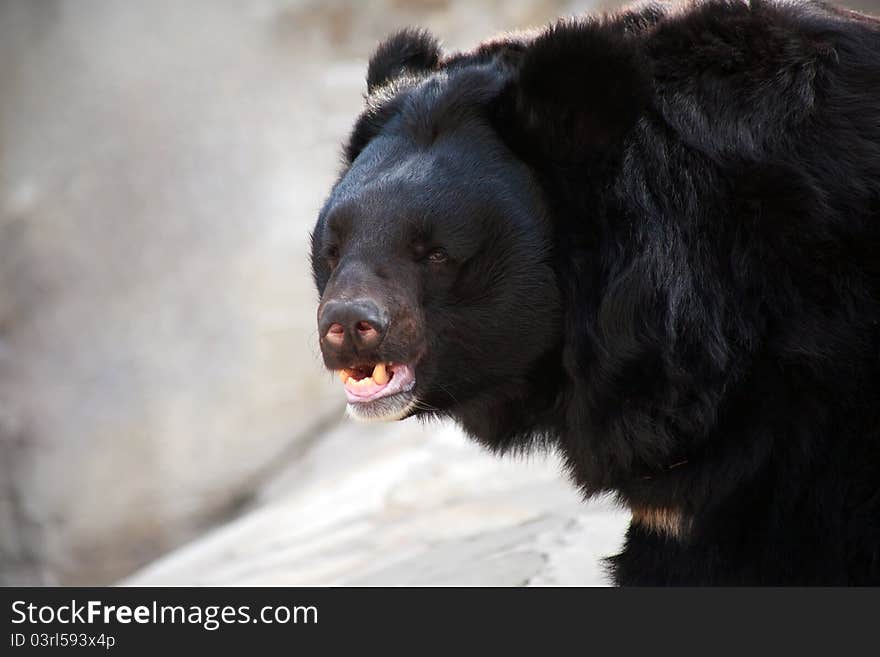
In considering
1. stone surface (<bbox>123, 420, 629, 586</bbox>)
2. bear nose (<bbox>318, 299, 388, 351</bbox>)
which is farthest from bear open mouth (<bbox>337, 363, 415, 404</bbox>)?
stone surface (<bbox>123, 420, 629, 586</bbox>)

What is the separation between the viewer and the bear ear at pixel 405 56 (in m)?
3.77

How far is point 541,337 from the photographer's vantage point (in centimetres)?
322

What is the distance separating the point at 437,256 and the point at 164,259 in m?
5.86

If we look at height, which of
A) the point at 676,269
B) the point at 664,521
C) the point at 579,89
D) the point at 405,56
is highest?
the point at 405,56

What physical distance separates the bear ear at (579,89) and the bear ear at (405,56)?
2.03 feet

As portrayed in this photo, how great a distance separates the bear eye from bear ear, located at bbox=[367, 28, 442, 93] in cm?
84

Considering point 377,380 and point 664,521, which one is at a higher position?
point 377,380

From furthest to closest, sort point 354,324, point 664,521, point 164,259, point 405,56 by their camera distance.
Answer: point 164,259
point 405,56
point 664,521
point 354,324

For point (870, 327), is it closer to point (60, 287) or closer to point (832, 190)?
point (832, 190)

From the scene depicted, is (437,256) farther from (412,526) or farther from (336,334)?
(412,526)

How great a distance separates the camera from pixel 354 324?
3.03 metres

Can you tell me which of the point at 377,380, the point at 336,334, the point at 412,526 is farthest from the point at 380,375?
the point at 412,526
